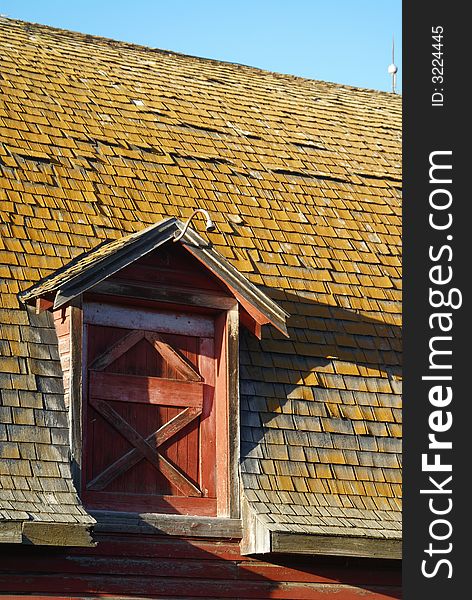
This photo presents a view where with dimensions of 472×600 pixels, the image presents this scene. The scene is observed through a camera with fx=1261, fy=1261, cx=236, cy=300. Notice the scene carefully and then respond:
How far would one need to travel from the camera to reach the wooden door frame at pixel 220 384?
10070 mm

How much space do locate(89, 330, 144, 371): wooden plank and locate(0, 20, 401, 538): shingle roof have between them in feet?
1.14

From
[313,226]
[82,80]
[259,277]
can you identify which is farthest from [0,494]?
[82,80]

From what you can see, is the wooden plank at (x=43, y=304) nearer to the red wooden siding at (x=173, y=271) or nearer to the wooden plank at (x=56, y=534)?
the red wooden siding at (x=173, y=271)

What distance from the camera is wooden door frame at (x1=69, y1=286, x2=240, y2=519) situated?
10.1 meters

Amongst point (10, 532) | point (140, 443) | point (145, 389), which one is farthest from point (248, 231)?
point (10, 532)

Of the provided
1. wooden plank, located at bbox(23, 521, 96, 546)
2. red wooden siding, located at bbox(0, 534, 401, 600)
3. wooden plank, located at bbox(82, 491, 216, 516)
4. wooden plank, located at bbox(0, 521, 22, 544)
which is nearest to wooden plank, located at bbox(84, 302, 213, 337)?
wooden plank, located at bbox(82, 491, 216, 516)

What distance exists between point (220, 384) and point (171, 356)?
49cm

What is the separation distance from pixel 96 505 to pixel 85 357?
122cm

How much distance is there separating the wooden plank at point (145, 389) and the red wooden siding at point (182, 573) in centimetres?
114

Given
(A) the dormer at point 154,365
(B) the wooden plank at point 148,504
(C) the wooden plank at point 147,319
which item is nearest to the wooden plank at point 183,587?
(B) the wooden plank at point 148,504

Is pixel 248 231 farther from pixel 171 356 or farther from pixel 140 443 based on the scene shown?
pixel 140 443

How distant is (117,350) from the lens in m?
10.6

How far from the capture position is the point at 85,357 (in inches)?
410

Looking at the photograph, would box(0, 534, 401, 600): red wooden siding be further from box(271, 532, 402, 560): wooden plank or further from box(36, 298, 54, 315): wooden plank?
box(36, 298, 54, 315): wooden plank
